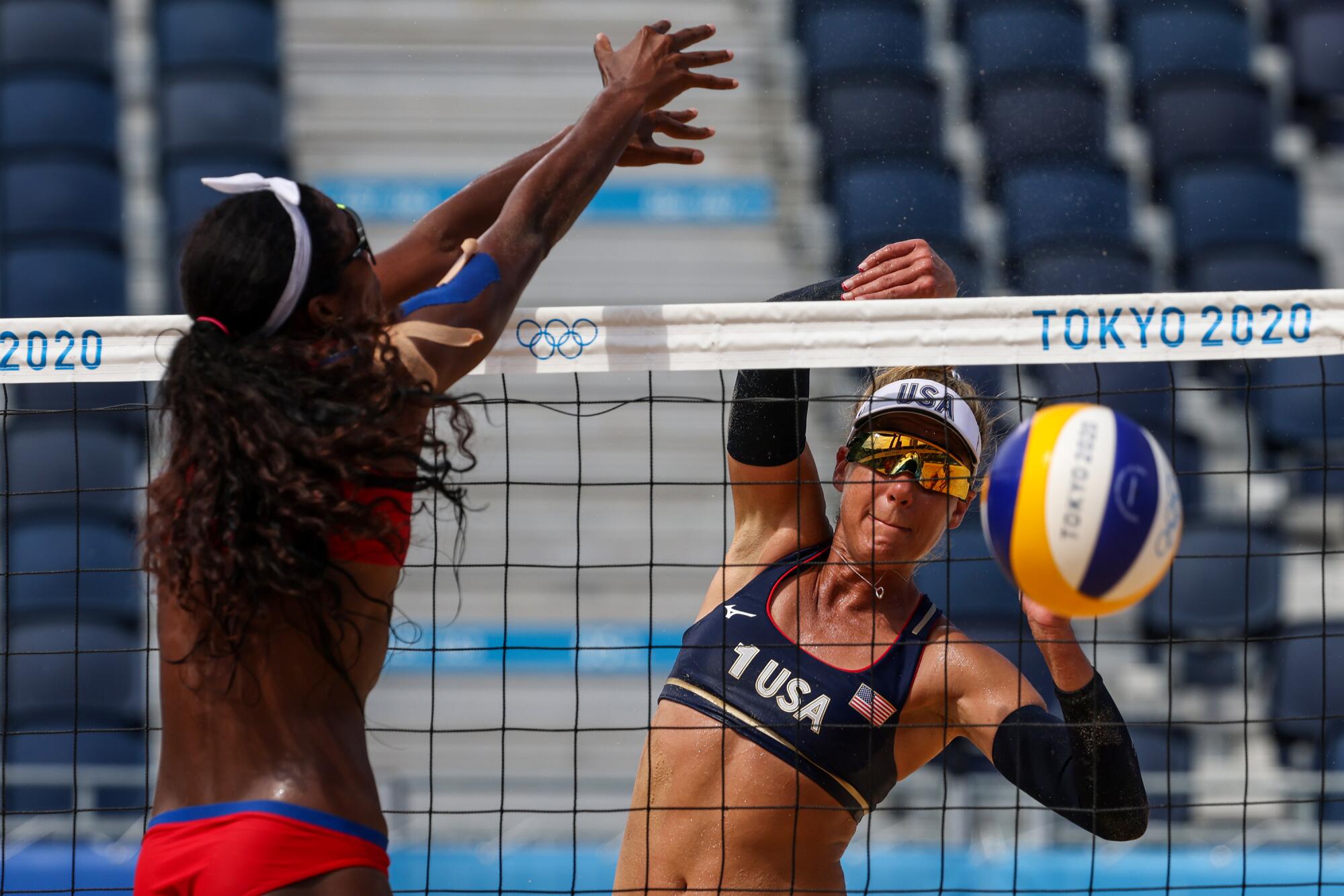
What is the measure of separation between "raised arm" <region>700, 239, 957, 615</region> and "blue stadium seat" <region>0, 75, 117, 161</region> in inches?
266

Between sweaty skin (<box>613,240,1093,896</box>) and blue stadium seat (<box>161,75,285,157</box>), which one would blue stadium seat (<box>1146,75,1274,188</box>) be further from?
sweaty skin (<box>613,240,1093,896</box>)

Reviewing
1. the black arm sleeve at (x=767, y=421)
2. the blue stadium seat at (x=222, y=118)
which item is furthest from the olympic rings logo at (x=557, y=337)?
the blue stadium seat at (x=222, y=118)

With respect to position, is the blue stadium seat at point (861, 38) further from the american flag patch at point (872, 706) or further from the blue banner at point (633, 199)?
the american flag patch at point (872, 706)

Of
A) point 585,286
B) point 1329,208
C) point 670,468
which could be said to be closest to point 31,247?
point 585,286

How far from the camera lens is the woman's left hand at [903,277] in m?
3.02

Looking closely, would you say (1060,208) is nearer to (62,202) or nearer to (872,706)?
(62,202)

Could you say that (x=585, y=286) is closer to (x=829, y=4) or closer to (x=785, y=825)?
(x=829, y=4)

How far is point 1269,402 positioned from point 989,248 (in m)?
1.77

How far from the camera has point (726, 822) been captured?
286 centimetres

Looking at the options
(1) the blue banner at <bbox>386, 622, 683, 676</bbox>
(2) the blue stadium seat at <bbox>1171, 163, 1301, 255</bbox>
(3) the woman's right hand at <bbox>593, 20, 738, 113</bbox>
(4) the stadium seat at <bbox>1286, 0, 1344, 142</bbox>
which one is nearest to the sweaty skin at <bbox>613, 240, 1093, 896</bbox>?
(3) the woman's right hand at <bbox>593, 20, 738, 113</bbox>

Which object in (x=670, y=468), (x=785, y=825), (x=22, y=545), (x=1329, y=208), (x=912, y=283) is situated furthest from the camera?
(x=1329, y=208)

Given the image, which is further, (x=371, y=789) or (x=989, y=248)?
(x=989, y=248)

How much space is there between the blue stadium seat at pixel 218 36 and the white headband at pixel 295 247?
23.3 ft

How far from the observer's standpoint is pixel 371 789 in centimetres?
213
